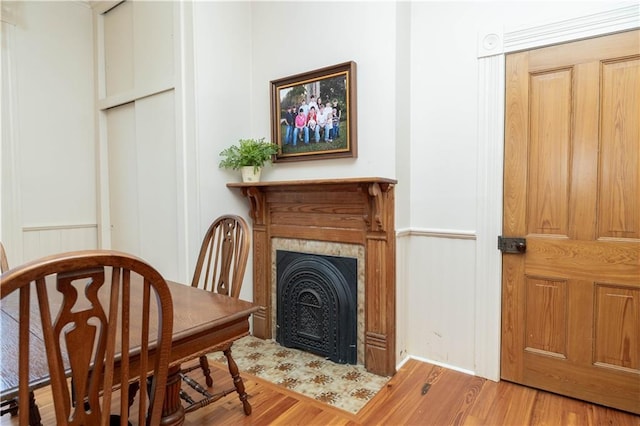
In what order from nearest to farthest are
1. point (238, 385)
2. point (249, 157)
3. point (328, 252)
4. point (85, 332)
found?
1. point (85, 332)
2. point (238, 385)
3. point (328, 252)
4. point (249, 157)

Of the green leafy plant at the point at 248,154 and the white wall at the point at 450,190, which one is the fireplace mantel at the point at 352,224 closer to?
the green leafy plant at the point at 248,154

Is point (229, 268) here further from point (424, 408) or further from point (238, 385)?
point (424, 408)

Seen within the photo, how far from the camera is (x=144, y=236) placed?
2.89m

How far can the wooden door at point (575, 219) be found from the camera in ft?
5.79

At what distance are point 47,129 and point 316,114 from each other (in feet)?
7.92

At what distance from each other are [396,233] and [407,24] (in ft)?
4.50

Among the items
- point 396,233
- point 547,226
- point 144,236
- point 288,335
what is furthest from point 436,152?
point 144,236

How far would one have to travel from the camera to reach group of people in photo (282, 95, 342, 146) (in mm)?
2398

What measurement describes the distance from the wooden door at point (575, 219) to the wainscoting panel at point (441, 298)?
20 centimetres

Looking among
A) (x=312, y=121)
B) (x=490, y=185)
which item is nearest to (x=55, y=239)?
(x=312, y=121)

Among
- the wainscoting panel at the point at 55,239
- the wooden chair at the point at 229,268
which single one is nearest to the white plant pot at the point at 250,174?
the wooden chair at the point at 229,268

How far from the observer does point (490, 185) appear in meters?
2.08

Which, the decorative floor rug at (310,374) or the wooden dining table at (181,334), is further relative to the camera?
the decorative floor rug at (310,374)

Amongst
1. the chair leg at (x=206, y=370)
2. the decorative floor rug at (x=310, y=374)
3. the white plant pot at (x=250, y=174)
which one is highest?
the white plant pot at (x=250, y=174)
